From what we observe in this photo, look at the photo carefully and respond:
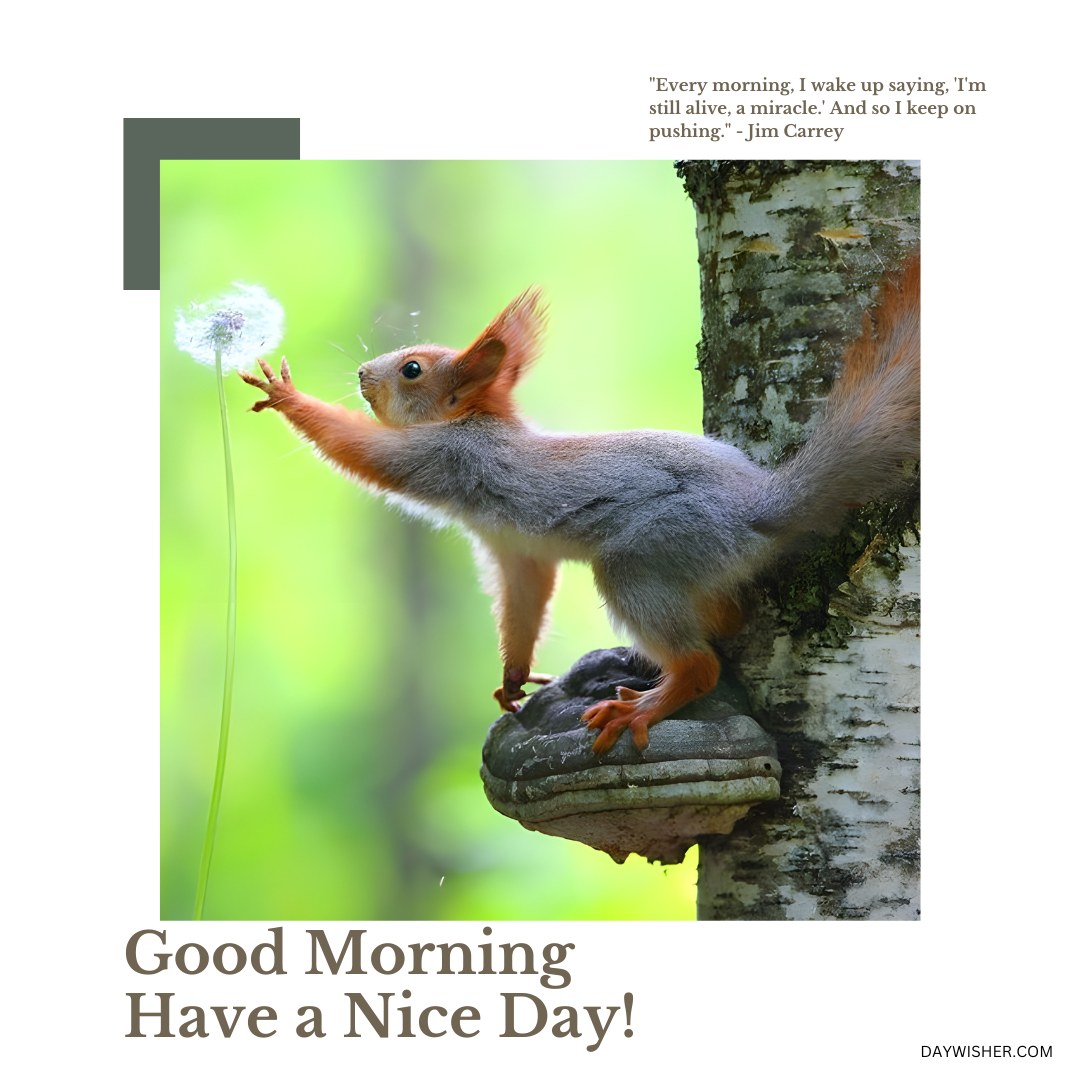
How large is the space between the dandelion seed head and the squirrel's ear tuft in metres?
0.52

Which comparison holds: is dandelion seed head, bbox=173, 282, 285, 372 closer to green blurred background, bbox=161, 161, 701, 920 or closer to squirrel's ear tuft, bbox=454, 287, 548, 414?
squirrel's ear tuft, bbox=454, 287, 548, 414

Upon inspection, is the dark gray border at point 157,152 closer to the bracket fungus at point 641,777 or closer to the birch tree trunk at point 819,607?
the birch tree trunk at point 819,607

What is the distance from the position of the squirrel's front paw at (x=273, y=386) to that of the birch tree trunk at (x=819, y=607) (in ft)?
3.79

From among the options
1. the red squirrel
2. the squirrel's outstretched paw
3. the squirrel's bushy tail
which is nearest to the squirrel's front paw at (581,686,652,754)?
the red squirrel

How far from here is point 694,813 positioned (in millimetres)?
2428

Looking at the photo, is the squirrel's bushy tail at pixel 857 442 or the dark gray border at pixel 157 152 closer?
the squirrel's bushy tail at pixel 857 442

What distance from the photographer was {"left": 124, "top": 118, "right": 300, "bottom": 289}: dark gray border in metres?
2.91

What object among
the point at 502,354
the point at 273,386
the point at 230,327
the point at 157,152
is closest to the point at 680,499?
the point at 502,354

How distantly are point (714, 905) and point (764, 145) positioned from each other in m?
1.84

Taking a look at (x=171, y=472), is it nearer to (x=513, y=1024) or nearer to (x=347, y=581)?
(x=347, y=581)

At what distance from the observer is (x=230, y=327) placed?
2.97 m

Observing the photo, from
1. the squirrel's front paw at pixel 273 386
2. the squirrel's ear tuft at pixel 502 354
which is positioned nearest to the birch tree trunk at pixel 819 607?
the squirrel's ear tuft at pixel 502 354

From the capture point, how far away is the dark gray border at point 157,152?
9.55 ft

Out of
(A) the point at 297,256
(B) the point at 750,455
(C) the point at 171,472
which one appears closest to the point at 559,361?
(A) the point at 297,256
